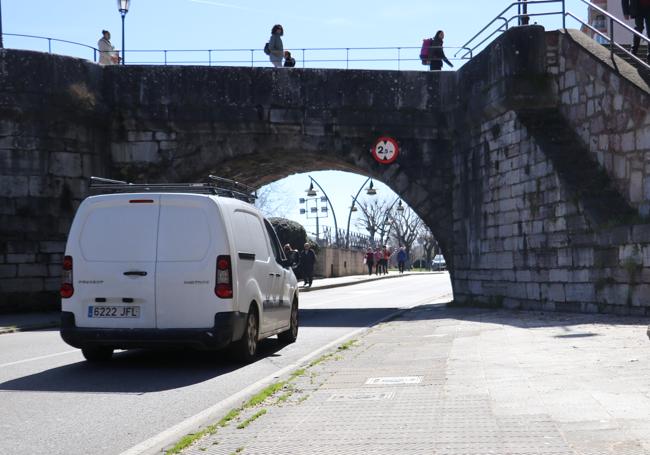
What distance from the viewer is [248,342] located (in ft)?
35.7

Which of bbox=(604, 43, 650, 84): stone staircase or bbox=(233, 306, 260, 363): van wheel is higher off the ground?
bbox=(604, 43, 650, 84): stone staircase

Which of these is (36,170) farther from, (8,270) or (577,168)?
(577,168)

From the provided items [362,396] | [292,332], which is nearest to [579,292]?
[292,332]

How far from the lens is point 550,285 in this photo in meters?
17.7

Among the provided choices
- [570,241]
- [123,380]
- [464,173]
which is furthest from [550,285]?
[123,380]

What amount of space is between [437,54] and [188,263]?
15811 mm

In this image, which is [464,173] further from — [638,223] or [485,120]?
[638,223]

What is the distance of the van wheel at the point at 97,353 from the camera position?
10.9 m

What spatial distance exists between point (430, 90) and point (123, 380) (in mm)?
15400

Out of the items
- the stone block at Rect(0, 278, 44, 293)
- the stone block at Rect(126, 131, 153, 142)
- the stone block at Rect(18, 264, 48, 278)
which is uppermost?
the stone block at Rect(126, 131, 153, 142)

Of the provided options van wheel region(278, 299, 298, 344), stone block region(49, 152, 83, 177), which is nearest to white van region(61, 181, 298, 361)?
van wheel region(278, 299, 298, 344)

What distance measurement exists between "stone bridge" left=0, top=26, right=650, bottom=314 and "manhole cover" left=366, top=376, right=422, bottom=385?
276 inches

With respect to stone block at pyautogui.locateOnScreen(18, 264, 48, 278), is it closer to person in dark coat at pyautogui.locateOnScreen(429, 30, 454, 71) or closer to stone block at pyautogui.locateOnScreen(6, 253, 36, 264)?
stone block at pyautogui.locateOnScreen(6, 253, 36, 264)

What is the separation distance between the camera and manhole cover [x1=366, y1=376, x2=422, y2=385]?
8.40 meters
